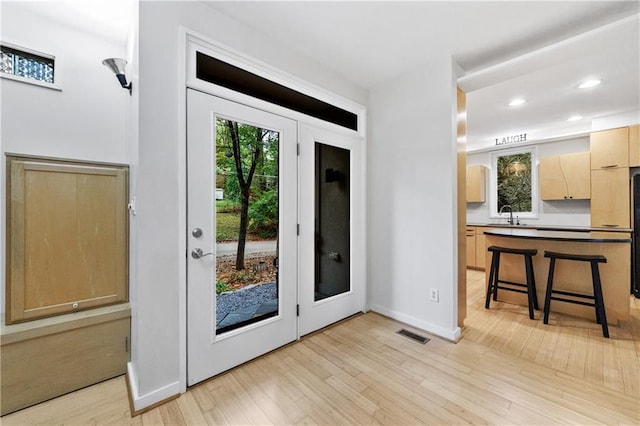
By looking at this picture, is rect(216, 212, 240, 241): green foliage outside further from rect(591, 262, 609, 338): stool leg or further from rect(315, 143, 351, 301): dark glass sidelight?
rect(591, 262, 609, 338): stool leg

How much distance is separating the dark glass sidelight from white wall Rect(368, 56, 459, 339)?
0.39 metres

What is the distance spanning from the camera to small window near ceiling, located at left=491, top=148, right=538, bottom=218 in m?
5.10

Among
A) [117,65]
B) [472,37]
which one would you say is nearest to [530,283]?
[472,37]

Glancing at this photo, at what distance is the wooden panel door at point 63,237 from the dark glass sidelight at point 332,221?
168 cm

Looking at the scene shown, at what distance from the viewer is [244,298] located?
2.12m

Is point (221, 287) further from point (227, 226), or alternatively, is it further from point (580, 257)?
point (580, 257)

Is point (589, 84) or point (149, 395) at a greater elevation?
point (589, 84)

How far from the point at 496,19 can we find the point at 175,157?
2.58 metres

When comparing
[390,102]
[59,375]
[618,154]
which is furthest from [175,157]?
[618,154]

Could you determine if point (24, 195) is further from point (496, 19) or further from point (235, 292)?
point (496, 19)

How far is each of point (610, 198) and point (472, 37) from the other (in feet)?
12.5

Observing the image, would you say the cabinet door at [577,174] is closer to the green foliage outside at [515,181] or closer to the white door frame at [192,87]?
the green foliage outside at [515,181]

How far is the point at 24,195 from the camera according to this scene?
179 cm

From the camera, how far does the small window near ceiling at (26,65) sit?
1874 millimetres
